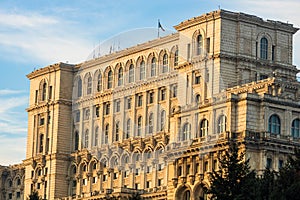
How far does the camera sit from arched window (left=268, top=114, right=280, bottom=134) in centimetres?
15688

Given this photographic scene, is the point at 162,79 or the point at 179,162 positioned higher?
the point at 162,79

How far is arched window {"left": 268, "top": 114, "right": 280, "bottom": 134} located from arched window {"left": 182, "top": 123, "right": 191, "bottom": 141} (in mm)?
11725

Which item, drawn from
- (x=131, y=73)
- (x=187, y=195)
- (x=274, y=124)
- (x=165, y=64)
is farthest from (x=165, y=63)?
(x=274, y=124)

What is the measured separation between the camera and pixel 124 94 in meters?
197

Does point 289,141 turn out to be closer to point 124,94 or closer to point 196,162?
point 196,162

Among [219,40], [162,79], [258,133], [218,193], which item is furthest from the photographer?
[162,79]

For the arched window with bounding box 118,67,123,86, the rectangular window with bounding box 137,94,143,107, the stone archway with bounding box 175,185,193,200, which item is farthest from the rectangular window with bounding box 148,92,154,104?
the stone archway with bounding box 175,185,193,200

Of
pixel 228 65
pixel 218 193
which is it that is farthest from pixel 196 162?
pixel 218 193

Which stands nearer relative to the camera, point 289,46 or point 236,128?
point 236,128

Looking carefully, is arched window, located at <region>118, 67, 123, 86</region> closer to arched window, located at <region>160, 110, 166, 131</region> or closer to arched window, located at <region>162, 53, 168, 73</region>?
arched window, located at <region>162, 53, 168, 73</region>

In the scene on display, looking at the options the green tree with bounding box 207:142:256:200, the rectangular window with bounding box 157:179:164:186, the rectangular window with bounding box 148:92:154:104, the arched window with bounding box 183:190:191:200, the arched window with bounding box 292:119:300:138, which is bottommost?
the green tree with bounding box 207:142:256:200

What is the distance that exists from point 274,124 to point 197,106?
11262 mm

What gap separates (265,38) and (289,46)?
15.3ft

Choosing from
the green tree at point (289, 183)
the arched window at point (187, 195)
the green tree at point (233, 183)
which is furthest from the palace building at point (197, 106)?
the green tree at point (233, 183)
